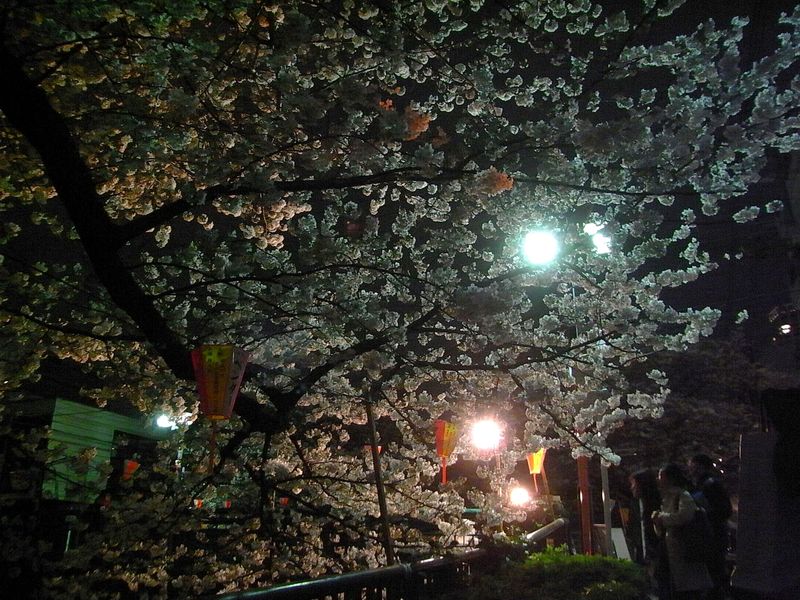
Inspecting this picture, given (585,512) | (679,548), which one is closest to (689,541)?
(679,548)

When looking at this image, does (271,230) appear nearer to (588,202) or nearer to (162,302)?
(162,302)

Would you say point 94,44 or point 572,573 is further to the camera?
point 572,573

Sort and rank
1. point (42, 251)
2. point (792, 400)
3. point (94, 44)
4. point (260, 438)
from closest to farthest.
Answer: point (792, 400)
point (94, 44)
point (260, 438)
point (42, 251)

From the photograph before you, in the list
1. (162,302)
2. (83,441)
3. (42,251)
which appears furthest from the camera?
(83,441)

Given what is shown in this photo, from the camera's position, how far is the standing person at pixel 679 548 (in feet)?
18.9

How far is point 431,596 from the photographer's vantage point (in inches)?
241

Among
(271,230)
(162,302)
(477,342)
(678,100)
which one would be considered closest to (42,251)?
(162,302)

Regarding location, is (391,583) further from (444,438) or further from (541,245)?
(541,245)

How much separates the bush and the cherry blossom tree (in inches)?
34.9

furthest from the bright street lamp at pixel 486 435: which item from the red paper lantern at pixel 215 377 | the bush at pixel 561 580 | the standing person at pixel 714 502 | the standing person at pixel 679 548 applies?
the red paper lantern at pixel 215 377

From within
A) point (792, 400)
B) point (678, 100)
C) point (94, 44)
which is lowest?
point (792, 400)

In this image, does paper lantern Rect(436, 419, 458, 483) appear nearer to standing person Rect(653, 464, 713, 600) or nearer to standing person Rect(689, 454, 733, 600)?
standing person Rect(653, 464, 713, 600)

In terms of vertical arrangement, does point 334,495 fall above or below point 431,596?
above

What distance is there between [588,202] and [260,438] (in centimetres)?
501
